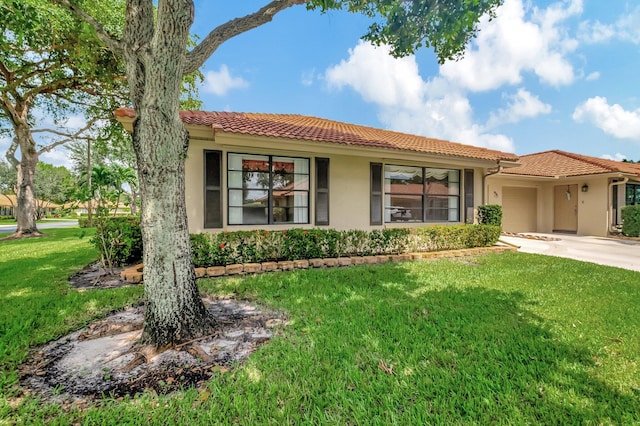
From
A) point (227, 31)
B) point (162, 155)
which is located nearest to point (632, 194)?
point (227, 31)

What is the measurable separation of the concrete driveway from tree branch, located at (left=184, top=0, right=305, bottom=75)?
10.4 meters

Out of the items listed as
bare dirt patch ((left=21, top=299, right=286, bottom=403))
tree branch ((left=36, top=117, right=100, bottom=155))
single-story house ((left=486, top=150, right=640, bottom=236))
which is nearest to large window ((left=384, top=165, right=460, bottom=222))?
single-story house ((left=486, top=150, right=640, bottom=236))

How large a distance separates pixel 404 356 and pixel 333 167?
6353 millimetres

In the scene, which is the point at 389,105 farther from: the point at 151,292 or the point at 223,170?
the point at 151,292

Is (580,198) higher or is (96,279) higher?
(580,198)

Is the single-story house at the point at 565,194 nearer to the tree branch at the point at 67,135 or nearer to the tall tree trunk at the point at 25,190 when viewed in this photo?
the tree branch at the point at 67,135

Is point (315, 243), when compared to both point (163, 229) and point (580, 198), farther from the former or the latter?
point (580, 198)

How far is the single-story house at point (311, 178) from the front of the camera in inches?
280

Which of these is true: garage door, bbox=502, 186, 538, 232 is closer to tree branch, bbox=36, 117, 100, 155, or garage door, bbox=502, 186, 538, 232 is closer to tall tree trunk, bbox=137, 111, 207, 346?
tall tree trunk, bbox=137, 111, 207, 346

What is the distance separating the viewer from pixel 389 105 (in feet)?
58.2

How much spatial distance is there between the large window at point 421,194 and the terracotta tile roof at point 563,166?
459 cm

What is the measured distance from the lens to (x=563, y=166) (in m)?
15.9

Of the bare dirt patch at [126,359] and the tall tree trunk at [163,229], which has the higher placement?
the tall tree trunk at [163,229]

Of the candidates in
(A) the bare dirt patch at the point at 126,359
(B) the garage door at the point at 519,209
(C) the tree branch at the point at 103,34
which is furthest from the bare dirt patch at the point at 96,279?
(B) the garage door at the point at 519,209
